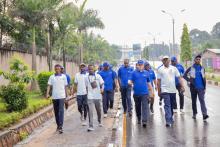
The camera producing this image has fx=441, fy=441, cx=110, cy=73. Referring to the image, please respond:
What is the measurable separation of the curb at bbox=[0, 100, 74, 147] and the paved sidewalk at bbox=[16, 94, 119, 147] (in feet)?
0.54

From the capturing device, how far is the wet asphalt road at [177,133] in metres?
9.33

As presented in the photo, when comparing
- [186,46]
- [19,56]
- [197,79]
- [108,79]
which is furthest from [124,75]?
[186,46]

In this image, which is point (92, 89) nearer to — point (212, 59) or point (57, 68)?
point (57, 68)

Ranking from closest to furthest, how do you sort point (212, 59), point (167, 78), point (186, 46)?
point (167, 78) → point (186, 46) → point (212, 59)

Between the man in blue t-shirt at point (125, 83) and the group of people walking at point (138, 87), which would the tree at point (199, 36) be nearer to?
the man in blue t-shirt at point (125, 83)

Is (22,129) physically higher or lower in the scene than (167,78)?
lower

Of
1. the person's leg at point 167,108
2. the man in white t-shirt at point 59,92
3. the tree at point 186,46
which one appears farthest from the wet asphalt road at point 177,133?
the tree at point 186,46

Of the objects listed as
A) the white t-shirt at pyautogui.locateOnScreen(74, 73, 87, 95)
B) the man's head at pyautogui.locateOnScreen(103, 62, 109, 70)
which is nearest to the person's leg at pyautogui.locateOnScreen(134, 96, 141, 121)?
the white t-shirt at pyautogui.locateOnScreen(74, 73, 87, 95)

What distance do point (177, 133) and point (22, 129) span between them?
403 cm

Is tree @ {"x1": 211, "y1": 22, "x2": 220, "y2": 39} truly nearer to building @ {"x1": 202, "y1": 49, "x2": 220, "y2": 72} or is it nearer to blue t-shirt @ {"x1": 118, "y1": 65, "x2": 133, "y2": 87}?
building @ {"x1": 202, "y1": 49, "x2": 220, "y2": 72}

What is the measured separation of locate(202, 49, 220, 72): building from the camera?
60.3m

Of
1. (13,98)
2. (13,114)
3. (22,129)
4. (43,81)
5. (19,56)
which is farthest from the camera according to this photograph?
(19,56)

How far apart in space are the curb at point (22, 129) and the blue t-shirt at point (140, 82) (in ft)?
10.3

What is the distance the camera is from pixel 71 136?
1109 cm
